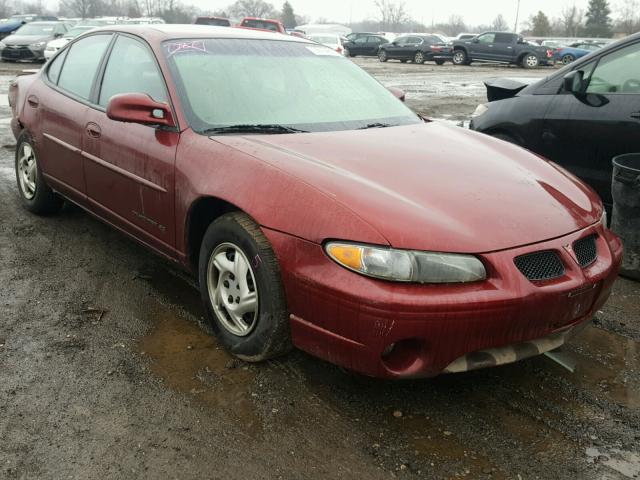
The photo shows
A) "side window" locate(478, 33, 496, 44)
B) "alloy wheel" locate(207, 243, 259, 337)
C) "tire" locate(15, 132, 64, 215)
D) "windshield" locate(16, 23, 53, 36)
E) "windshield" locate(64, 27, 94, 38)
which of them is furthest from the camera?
"side window" locate(478, 33, 496, 44)

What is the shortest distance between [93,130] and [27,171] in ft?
4.87

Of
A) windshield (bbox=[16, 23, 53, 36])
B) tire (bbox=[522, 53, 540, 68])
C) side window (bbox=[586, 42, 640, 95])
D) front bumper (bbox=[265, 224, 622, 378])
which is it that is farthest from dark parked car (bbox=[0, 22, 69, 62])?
front bumper (bbox=[265, 224, 622, 378])

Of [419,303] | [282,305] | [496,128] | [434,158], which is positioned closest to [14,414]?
[282,305]

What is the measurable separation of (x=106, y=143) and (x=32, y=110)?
1.41 meters

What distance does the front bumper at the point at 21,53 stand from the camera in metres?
20.2

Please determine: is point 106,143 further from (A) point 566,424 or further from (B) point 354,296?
(A) point 566,424

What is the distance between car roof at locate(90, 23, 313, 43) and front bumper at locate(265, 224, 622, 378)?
1.73 meters

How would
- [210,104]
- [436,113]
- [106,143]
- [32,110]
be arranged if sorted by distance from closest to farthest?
[210,104] < [106,143] < [32,110] < [436,113]

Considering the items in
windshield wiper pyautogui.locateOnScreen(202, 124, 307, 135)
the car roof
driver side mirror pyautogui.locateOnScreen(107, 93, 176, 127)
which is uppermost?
the car roof

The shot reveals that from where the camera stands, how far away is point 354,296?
2311mm

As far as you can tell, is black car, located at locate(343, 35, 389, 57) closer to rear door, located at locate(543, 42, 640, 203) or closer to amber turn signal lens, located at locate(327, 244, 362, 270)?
rear door, located at locate(543, 42, 640, 203)

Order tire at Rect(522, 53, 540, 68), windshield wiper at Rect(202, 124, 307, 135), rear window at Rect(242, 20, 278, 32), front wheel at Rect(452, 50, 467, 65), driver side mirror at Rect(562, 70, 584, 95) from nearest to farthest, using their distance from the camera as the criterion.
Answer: windshield wiper at Rect(202, 124, 307, 135) → driver side mirror at Rect(562, 70, 584, 95) → rear window at Rect(242, 20, 278, 32) → tire at Rect(522, 53, 540, 68) → front wheel at Rect(452, 50, 467, 65)

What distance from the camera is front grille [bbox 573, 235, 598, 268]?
2.64m

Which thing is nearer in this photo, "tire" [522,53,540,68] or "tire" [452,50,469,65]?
"tire" [522,53,540,68]
